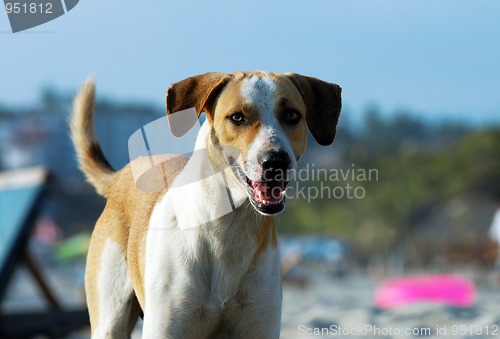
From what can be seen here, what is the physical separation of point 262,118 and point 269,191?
1.10ft

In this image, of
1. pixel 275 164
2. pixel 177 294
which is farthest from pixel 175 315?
pixel 275 164

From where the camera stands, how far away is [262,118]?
14.0 feet

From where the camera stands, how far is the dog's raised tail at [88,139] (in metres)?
5.88

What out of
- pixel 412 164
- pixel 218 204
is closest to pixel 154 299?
pixel 218 204

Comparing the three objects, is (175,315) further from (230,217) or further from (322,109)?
(322,109)

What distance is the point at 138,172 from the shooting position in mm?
5301

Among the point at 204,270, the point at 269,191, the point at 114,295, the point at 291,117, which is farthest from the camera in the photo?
the point at 114,295

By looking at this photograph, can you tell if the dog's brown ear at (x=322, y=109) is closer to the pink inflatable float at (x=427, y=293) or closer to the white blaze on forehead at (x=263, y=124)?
the white blaze on forehead at (x=263, y=124)

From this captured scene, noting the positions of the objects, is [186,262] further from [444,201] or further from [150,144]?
[444,201]

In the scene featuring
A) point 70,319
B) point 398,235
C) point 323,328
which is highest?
point 70,319

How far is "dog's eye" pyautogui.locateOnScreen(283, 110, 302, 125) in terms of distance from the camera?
432 cm

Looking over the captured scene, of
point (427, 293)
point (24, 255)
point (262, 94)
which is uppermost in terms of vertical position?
point (262, 94)

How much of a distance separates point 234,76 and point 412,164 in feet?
266

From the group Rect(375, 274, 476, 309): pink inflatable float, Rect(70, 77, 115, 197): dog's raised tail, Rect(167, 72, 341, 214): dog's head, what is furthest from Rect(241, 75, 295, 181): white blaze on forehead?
Rect(375, 274, 476, 309): pink inflatable float
